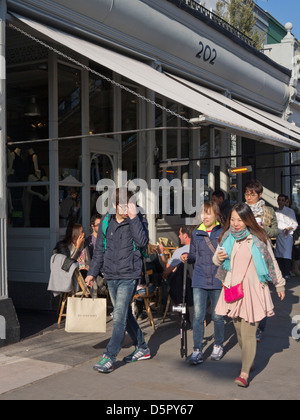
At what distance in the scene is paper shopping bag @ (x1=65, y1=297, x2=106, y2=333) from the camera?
607cm

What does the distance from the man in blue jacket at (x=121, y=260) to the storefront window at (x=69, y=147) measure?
3202mm

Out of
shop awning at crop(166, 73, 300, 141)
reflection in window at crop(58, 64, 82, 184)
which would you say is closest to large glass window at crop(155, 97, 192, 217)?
shop awning at crop(166, 73, 300, 141)

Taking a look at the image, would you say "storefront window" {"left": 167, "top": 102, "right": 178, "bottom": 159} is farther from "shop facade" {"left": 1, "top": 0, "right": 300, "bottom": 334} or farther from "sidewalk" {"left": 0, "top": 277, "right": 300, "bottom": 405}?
"sidewalk" {"left": 0, "top": 277, "right": 300, "bottom": 405}

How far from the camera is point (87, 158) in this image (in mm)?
9406

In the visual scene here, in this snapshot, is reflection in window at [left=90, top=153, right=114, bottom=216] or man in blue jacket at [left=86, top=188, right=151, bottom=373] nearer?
man in blue jacket at [left=86, top=188, right=151, bottom=373]

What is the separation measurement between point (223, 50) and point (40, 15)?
5.95 meters

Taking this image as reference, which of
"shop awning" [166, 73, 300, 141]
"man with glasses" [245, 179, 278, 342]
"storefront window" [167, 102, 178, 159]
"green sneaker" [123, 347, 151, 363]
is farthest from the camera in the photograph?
"storefront window" [167, 102, 178, 159]

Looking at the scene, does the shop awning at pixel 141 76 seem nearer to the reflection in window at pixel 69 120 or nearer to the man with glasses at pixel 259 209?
the man with glasses at pixel 259 209

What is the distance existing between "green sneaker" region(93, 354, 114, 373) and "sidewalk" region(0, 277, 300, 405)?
7cm

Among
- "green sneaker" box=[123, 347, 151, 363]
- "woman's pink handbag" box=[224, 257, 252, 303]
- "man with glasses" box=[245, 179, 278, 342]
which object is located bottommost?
"green sneaker" box=[123, 347, 151, 363]

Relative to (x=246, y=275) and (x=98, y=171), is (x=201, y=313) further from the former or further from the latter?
(x=98, y=171)

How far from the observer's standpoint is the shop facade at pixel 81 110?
763 cm
